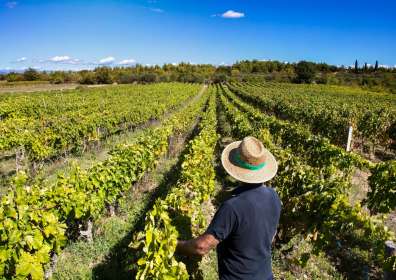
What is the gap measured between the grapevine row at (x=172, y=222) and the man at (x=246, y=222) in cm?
36

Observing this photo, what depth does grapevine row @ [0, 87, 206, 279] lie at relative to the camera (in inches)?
149

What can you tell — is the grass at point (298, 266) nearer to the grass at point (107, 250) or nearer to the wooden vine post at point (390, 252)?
the wooden vine post at point (390, 252)

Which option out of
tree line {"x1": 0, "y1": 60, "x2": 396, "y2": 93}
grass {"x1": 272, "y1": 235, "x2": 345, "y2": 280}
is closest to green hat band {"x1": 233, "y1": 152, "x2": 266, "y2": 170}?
grass {"x1": 272, "y1": 235, "x2": 345, "y2": 280}

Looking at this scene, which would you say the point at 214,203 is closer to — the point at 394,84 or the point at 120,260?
the point at 120,260

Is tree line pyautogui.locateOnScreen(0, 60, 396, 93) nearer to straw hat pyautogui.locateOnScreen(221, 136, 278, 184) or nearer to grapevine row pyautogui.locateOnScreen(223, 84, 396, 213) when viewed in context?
grapevine row pyautogui.locateOnScreen(223, 84, 396, 213)

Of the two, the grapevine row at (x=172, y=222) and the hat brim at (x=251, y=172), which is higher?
the hat brim at (x=251, y=172)

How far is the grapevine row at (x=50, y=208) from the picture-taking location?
3.78m

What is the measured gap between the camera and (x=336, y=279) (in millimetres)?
5301

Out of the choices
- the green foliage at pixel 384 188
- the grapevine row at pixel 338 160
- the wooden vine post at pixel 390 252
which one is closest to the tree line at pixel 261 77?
the grapevine row at pixel 338 160

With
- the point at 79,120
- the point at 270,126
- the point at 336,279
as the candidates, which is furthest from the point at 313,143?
the point at 79,120

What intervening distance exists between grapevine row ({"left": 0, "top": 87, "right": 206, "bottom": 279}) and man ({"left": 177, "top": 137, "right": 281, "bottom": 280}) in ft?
6.63

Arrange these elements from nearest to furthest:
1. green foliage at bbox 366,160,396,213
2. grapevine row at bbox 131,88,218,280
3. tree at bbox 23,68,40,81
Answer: grapevine row at bbox 131,88,218,280 < green foliage at bbox 366,160,396,213 < tree at bbox 23,68,40,81

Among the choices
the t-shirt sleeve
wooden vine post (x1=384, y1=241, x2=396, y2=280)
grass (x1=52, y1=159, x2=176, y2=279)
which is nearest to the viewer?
the t-shirt sleeve

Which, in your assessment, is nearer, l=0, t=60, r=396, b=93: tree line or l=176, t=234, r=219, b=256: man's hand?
l=176, t=234, r=219, b=256: man's hand
